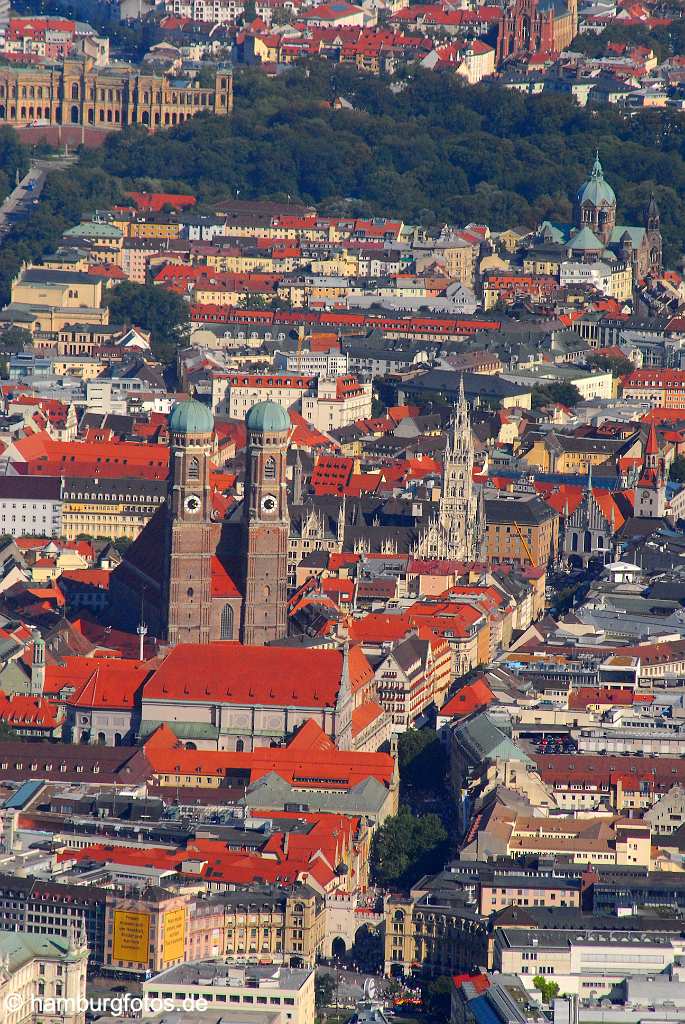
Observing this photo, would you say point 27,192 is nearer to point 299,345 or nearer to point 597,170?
point 597,170

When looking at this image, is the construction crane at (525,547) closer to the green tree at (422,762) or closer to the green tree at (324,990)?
the green tree at (422,762)

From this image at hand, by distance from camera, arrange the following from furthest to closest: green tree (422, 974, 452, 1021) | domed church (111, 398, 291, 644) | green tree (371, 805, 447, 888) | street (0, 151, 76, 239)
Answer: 1. street (0, 151, 76, 239)
2. domed church (111, 398, 291, 644)
3. green tree (371, 805, 447, 888)
4. green tree (422, 974, 452, 1021)

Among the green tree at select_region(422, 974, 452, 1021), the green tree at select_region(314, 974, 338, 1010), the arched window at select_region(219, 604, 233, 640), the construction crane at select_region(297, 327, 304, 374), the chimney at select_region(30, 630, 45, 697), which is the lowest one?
the construction crane at select_region(297, 327, 304, 374)

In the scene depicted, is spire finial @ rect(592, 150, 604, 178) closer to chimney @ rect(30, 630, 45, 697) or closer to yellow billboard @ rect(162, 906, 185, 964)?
chimney @ rect(30, 630, 45, 697)

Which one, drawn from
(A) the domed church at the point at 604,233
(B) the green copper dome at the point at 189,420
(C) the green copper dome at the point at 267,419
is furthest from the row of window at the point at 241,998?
(A) the domed church at the point at 604,233

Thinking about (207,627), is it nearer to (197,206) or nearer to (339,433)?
(339,433)

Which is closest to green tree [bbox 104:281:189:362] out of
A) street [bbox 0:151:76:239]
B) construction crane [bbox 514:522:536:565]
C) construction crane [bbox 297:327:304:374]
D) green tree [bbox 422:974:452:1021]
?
construction crane [bbox 297:327:304:374]
